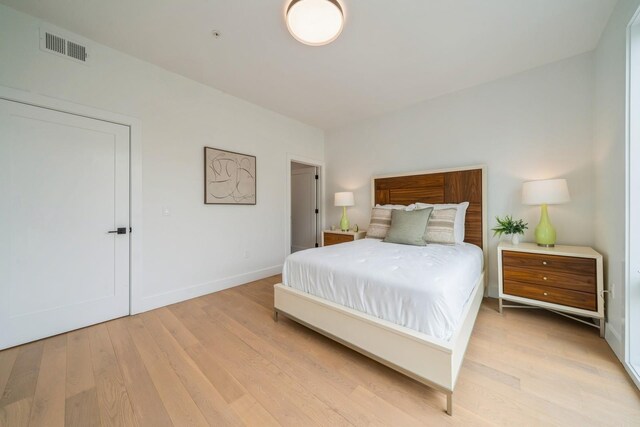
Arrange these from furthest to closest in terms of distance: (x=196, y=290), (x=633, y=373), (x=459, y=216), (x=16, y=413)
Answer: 1. (x=196, y=290)
2. (x=459, y=216)
3. (x=633, y=373)
4. (x=16, y=413)

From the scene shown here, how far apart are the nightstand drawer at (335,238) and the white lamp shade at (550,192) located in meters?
2.19

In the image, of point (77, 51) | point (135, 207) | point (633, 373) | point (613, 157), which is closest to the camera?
point (633, 373)

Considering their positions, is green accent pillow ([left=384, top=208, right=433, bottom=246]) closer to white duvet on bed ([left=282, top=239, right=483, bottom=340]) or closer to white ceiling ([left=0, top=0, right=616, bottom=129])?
white duvet on bed ([left=282, top=239, right=483, bottom=340])

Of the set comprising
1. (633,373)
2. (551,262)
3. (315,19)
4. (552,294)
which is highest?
(315,19)

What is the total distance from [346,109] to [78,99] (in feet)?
9.86

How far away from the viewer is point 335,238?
3.86m

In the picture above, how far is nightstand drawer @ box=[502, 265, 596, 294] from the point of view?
1931 mm

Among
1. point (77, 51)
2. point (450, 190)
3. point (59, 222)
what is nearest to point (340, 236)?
point (450, 190)

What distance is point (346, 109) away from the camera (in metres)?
3.56

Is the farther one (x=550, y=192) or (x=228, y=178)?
(x=228, y=178)

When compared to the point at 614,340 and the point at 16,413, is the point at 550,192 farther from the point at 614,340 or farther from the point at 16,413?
the point at 16,413

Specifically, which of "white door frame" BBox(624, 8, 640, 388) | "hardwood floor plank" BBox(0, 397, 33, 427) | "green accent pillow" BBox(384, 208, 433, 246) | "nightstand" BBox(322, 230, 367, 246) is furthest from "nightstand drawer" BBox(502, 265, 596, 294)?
"hardwood floor plank" BBox(0, 397, 33, 427)

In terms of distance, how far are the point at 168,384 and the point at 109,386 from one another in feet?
1.16

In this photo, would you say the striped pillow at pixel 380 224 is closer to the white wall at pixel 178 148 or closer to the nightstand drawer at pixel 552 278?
the nightstand drawer at pixel 552 278
